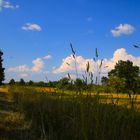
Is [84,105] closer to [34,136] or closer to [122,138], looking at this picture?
[122,138]

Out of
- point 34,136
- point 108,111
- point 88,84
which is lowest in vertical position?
point 34,136

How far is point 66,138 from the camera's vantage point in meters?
6.13

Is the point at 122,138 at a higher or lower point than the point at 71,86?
lower

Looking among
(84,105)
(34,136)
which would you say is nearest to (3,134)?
(34,136)

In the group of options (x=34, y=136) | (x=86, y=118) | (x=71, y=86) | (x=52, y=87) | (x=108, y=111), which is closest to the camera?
(x=86, y=118)

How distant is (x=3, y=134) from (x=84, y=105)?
2.17 meters

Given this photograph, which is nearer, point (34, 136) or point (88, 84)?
point (88, 84)

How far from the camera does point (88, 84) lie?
5.43 meters

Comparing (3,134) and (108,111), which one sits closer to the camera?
(108,111)

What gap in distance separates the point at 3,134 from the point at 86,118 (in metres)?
2.33

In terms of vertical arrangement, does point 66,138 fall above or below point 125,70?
below

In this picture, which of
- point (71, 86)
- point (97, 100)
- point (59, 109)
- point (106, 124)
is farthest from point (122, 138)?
point (59, 109)

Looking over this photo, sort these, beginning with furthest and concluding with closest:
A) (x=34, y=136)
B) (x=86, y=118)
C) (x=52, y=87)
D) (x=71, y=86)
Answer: (x=52, y=87)
(x=34, y=136)
(x=71, y=86)
(x=86, y=118)

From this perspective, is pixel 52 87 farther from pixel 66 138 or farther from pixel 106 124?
pixel 106 124
